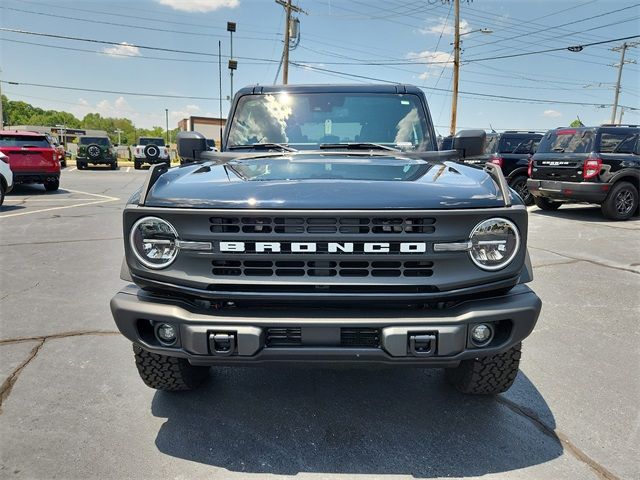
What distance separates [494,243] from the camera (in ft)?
7.18

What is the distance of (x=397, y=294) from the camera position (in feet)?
6.95

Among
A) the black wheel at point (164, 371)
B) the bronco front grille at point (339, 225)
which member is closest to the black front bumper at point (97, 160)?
the black wheel at point (164, 371)

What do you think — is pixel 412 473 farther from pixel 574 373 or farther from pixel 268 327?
pixel 574 373

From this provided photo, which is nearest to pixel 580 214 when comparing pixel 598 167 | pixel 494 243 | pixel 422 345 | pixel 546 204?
pixel 546 204

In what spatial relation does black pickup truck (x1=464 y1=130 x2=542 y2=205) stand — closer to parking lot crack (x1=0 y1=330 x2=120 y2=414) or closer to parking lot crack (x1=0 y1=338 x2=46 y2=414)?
parking lot crack (x1=0 y1=330 x2=120 y2=414)

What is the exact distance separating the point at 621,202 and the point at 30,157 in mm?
14623

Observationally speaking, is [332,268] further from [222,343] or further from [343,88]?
[343,88]

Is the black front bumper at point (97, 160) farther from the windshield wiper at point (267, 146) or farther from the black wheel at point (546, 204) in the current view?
the windshield wiper at point (267, 146)

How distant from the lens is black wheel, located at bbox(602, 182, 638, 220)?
995 cm

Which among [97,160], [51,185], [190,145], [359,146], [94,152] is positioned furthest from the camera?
[97,160]

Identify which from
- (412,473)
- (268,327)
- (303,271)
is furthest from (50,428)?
(412,473)

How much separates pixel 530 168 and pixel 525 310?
9.79 metres

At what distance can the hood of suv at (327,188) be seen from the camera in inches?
82.9

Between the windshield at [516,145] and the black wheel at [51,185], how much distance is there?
12.5 m
